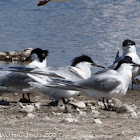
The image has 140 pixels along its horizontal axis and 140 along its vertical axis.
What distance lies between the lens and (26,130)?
201 inches

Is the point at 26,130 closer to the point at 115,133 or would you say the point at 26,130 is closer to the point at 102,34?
the point at 115,133

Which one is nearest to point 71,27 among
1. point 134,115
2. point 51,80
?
point 51,80

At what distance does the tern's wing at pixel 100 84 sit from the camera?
697 cm

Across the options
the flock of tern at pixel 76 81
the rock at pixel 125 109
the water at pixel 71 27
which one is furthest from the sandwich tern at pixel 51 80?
the water at pixel 71 27

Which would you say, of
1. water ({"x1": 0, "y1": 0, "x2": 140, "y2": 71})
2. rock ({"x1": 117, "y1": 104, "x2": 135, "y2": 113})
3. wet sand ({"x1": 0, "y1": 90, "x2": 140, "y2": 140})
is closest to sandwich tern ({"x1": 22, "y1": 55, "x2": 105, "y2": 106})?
wet sand ({"x1": 0, "y1": 90, "x2": 140, "y2": 140})

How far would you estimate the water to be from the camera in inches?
496

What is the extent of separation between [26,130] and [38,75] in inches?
86.7

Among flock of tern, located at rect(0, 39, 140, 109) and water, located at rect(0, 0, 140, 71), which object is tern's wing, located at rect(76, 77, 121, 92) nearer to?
flock of tern, located at rect(0, 39, 140, 109)

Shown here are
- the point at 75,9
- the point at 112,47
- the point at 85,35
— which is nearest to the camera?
the point at 112,47

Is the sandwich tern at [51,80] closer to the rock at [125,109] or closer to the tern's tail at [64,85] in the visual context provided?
the tern's tail at [64,85]

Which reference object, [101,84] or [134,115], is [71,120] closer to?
[134,115]

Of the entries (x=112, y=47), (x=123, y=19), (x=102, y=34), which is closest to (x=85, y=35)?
(x=102, y=34)

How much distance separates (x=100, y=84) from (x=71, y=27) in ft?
30.2

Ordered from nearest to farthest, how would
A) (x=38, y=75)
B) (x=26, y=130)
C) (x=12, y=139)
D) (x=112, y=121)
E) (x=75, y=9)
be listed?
(x=12, y=139), (x=26, y=130), (x=112, y=121), (x=38, y=75), (x=75, y=9)
